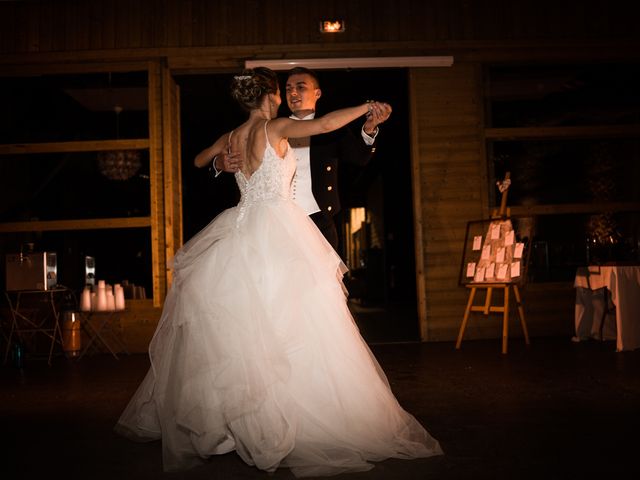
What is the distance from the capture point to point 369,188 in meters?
19.6

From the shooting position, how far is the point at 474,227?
7.14 metres

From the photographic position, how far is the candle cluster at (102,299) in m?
6.74

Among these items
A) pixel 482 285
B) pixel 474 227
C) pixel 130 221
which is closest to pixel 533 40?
pixel 474 227

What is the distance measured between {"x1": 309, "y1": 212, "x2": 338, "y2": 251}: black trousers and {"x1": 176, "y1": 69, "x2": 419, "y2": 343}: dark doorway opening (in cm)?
351

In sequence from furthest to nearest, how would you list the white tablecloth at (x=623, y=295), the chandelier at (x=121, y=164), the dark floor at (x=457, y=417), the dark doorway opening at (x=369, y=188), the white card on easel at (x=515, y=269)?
1. the dark doorway opening at (x=369, y=188)
2. the chandelier at (x=121, y=164)
3. the white card on easel at (x=515, y=269)
4. the white tablecloth at (x=623, y=295)
5. the dark floor at (x=457, y=417)

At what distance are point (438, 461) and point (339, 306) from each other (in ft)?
2.51

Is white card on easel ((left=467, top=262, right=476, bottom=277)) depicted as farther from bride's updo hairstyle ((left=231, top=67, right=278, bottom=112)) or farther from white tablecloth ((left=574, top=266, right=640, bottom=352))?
bride's updo hairstyle ((left=231, top=67, right=278, bottom=112))

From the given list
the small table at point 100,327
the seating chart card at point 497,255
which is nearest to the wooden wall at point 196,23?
the seating chart card at point 497,255

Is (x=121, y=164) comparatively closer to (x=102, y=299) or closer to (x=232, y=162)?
(x=102, y=299)

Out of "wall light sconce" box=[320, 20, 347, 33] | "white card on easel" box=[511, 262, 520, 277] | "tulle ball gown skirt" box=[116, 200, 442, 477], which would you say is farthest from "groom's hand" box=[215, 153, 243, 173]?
"wall light sconce" box=[320, 20, 347, 33]

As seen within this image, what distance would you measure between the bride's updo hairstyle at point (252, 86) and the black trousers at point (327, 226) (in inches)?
37.2

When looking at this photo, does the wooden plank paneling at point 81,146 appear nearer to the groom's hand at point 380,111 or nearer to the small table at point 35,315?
the small table at point 35,315

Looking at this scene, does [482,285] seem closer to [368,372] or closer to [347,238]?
[368,372]

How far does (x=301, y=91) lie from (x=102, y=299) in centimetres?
391
